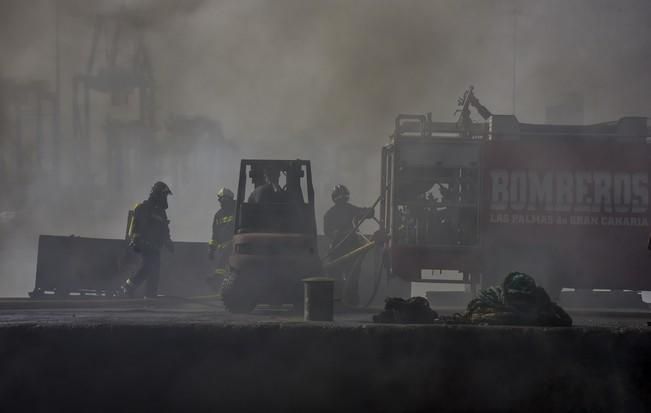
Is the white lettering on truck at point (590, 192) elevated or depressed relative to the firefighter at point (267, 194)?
elevated

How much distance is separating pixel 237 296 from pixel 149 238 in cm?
363

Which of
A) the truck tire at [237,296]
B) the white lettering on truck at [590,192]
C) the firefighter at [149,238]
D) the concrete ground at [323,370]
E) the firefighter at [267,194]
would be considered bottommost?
the concrete ground at [323,370]

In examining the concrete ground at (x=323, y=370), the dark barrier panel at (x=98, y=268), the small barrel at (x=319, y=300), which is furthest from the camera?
the dark barrier panel at (x=98, y=268)

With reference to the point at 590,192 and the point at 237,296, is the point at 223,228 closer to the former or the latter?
the point at 237,296

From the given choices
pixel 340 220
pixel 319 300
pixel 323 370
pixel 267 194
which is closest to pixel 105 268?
pixel 340 220

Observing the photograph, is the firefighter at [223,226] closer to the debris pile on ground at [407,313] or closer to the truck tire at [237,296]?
the truck tire at [237,296]

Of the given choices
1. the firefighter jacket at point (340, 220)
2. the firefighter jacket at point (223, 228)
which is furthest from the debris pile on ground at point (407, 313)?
the firefighter jacket at point (340, 220)

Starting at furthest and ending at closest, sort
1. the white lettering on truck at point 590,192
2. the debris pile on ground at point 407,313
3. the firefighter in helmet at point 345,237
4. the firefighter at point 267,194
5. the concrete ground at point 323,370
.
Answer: the white lettering on truck at point 590,192, the firefighter in helmet at point 345,237, the firefighter at point 267,194, the debris pile on ground at point 407,313, the concrete ground at point 323,370

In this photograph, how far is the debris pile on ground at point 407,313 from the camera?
19.0 ft

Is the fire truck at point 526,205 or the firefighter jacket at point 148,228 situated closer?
the fire truck at point 526,205

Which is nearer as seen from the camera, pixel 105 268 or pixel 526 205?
pixel 526 205

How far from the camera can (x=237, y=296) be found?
941cm

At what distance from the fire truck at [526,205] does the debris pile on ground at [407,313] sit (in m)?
6.58

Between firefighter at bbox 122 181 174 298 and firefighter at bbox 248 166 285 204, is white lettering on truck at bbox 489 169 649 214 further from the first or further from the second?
firefighter at bbox 122 181 174 298
